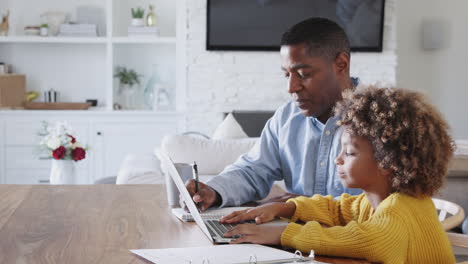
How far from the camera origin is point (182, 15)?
563 cm

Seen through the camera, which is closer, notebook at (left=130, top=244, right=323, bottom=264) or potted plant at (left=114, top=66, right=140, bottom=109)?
notebook at (left=130, top=244, right=323, bottom=264)

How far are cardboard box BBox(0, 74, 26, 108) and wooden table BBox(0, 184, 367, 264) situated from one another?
3628 mm

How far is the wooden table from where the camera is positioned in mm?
1229

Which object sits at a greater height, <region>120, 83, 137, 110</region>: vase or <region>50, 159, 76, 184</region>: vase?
<region>120, 83, 137, 110</region>: vase

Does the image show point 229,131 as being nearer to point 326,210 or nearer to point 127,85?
point 127,85

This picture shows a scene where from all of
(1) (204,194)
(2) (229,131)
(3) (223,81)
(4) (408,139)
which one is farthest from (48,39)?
(4) (408,139)

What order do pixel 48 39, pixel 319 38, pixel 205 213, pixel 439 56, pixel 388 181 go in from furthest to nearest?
pixel 439 56
pixel 48 39
pixel 319 38
pixel 205 213
pixel 388 181

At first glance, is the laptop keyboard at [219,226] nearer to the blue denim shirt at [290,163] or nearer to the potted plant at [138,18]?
the blue denim shirt at [290,163]

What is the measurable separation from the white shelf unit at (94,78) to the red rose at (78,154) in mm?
1864

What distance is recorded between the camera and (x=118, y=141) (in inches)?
218

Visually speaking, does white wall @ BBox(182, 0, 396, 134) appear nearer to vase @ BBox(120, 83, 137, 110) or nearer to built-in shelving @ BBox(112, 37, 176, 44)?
built-in shelving @ BBox(112, 37, 176, 44)

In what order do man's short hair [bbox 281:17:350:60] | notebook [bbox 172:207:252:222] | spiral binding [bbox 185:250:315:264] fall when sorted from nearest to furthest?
1. spiral binding [bbox 185:250:315:264]
2. notebook [bbox 172:207:252:222]
3. man's short hair [bbox 281:17:350:60]

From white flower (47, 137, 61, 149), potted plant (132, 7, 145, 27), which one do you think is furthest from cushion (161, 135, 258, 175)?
potted plant (132, 7, 145, 27)

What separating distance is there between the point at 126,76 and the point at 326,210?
4.40 meters
